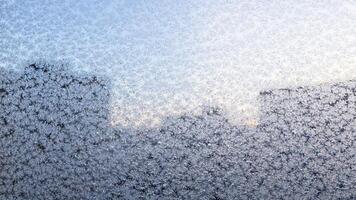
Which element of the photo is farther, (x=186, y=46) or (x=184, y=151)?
(x=186, y=46)

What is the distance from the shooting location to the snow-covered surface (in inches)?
51.3

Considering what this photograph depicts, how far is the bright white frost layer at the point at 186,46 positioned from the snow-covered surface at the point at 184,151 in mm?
50

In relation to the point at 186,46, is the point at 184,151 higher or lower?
lower

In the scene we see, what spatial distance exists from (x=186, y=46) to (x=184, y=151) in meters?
0.36

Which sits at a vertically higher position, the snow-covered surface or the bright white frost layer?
the bright white frost layer

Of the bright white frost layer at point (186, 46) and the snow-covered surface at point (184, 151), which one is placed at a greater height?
the bright white frost layer at point (186, 46)

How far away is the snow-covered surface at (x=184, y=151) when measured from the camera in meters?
1.30

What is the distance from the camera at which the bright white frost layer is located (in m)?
1.37

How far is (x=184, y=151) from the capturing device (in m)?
1.32

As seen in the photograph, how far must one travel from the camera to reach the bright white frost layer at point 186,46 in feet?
4.49

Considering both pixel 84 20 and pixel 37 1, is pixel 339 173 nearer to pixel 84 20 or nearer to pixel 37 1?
pixel 84 20

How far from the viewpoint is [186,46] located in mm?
1425


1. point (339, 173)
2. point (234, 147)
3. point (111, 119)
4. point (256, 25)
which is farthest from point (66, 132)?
point (339, 173)

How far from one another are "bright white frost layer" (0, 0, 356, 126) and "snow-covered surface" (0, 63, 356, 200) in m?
0.05
